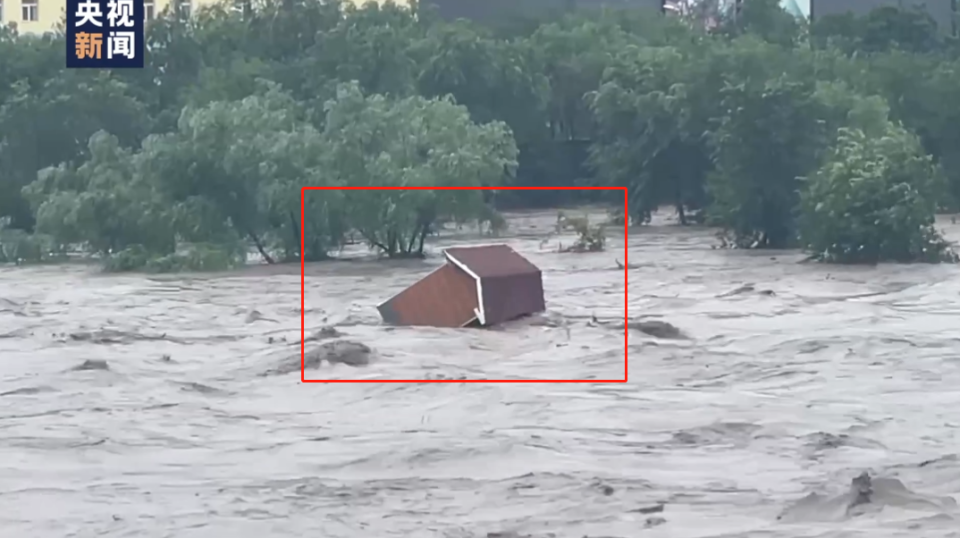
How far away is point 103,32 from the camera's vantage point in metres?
28.2

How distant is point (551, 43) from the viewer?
46.0m

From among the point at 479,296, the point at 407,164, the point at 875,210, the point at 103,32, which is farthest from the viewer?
the point at 407,164

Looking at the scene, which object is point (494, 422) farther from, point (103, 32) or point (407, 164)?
point (103, 32)

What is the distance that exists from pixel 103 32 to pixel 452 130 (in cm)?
622

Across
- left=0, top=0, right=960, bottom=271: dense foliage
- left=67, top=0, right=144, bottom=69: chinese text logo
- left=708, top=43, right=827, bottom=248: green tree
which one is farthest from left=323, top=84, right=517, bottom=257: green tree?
left=708, top=43, right=827, bottom=248: green tree

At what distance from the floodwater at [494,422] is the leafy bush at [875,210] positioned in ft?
13.7

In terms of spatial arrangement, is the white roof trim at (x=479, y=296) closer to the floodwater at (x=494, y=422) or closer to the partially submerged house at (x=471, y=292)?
the partially submerged house at (x=471, y=292)

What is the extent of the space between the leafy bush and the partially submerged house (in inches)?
394

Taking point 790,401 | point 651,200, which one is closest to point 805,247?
point 651,200

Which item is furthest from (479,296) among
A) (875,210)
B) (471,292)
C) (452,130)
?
(452,130)

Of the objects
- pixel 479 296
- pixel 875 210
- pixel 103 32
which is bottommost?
pixel 479 296

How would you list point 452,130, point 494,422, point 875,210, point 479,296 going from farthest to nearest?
point 452,130, point 875,210, point 479,296, point 494,422

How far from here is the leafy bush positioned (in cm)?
2681

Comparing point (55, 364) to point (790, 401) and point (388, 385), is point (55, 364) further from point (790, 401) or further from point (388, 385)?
point (790, 401)
